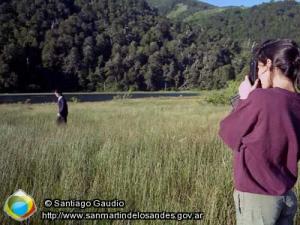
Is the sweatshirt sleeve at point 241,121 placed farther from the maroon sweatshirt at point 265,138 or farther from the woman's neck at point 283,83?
the woman's neck at point 283,83

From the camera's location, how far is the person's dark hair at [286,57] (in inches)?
81.5

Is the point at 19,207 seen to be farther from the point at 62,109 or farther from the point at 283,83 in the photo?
the point at 62,109

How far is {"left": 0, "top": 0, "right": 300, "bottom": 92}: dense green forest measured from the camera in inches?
3511

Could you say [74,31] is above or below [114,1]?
below

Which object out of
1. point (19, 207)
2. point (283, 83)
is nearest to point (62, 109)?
point (19, 207)

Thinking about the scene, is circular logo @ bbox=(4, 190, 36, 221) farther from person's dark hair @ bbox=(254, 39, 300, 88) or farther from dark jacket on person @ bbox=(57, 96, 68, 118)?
dark jacket on person @ bbox=(57, 96, 68, 118)

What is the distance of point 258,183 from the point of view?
6.56 feet

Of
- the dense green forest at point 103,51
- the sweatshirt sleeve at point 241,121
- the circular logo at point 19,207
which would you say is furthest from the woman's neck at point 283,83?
the dense green forest at point 103,51

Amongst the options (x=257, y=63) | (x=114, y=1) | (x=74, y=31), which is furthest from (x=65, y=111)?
(x=114, y=1)

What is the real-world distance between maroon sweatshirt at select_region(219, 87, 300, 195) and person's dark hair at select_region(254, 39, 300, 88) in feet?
0.39

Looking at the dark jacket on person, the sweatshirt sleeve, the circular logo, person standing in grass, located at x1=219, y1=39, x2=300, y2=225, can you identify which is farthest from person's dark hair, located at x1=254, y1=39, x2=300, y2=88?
the dark jacket on person

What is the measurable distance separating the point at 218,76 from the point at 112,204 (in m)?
99.5

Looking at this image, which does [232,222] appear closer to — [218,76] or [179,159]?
[179,159]

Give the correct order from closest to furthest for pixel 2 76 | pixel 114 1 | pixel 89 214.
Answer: pixel 89 214 < pixel 2 76 < pixel 114 1
